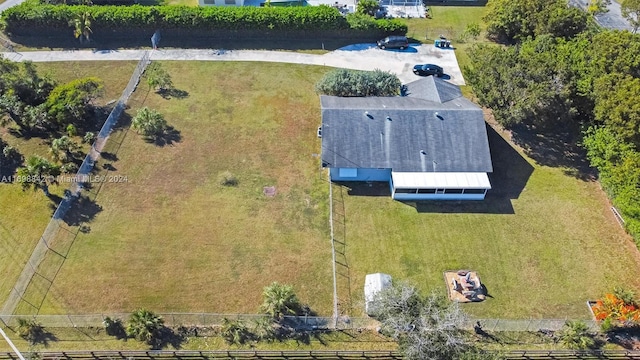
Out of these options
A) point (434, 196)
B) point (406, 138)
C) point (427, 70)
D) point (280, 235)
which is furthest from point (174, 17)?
point (434, 196)

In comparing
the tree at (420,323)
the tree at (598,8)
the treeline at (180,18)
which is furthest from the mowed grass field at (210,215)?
the tree at (598,8)

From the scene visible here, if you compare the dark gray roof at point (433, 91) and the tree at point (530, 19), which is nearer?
the dark gray roof at point (433, 91)

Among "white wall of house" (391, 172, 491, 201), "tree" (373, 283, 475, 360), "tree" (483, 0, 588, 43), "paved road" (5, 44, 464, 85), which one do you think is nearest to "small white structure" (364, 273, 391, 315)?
"tree" (373, 283, 475, 360)

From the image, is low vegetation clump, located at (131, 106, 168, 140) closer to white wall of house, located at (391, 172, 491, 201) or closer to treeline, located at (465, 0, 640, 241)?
white wall of house, located at (391, 172, 491, 201)

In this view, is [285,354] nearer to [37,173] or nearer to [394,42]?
[37,173]

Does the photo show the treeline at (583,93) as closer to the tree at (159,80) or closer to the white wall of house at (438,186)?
the white wall of house at (438,186)
